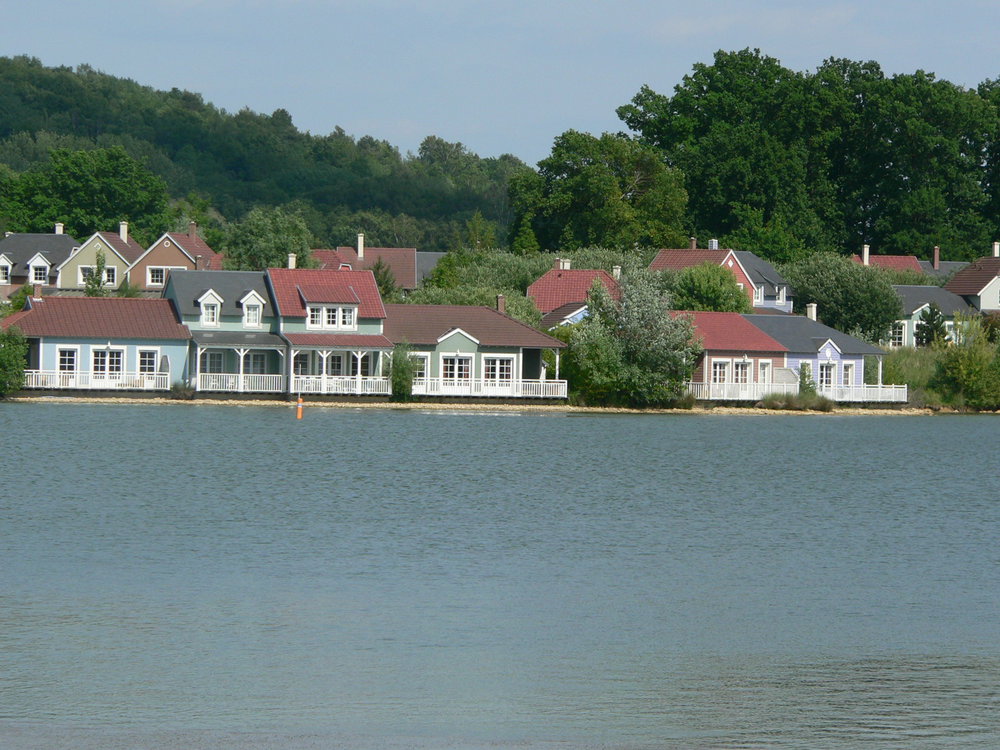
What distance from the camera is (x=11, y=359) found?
60688mm

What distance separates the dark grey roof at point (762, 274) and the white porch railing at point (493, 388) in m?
30.0

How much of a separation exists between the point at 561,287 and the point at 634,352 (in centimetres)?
1575

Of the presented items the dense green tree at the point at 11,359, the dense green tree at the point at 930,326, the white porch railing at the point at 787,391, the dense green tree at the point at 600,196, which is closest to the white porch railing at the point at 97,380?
the dense green tree at the point at 11,359

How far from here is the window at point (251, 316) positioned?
221 ft

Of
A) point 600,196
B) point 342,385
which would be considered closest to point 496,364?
point 342,385

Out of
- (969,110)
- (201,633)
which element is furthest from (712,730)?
(969,110)

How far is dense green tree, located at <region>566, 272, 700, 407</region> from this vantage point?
65438mm

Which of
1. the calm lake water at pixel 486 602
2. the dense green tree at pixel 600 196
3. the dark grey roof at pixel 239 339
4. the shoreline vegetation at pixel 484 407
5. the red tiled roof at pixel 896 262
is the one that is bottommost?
the calm lake water at pixel 486 602

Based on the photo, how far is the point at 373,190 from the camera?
177m

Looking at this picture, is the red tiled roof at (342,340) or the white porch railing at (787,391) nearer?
the red tiled roof at (342,340)

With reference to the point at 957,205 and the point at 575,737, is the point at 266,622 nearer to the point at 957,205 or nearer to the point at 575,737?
the point at 575,737

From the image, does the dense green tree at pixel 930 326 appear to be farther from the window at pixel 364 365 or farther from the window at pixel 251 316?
the window at pixel 251 316

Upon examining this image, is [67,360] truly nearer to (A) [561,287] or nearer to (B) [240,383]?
(B) [240,383]

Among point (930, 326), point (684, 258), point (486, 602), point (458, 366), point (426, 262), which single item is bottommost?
point (486, 602)
